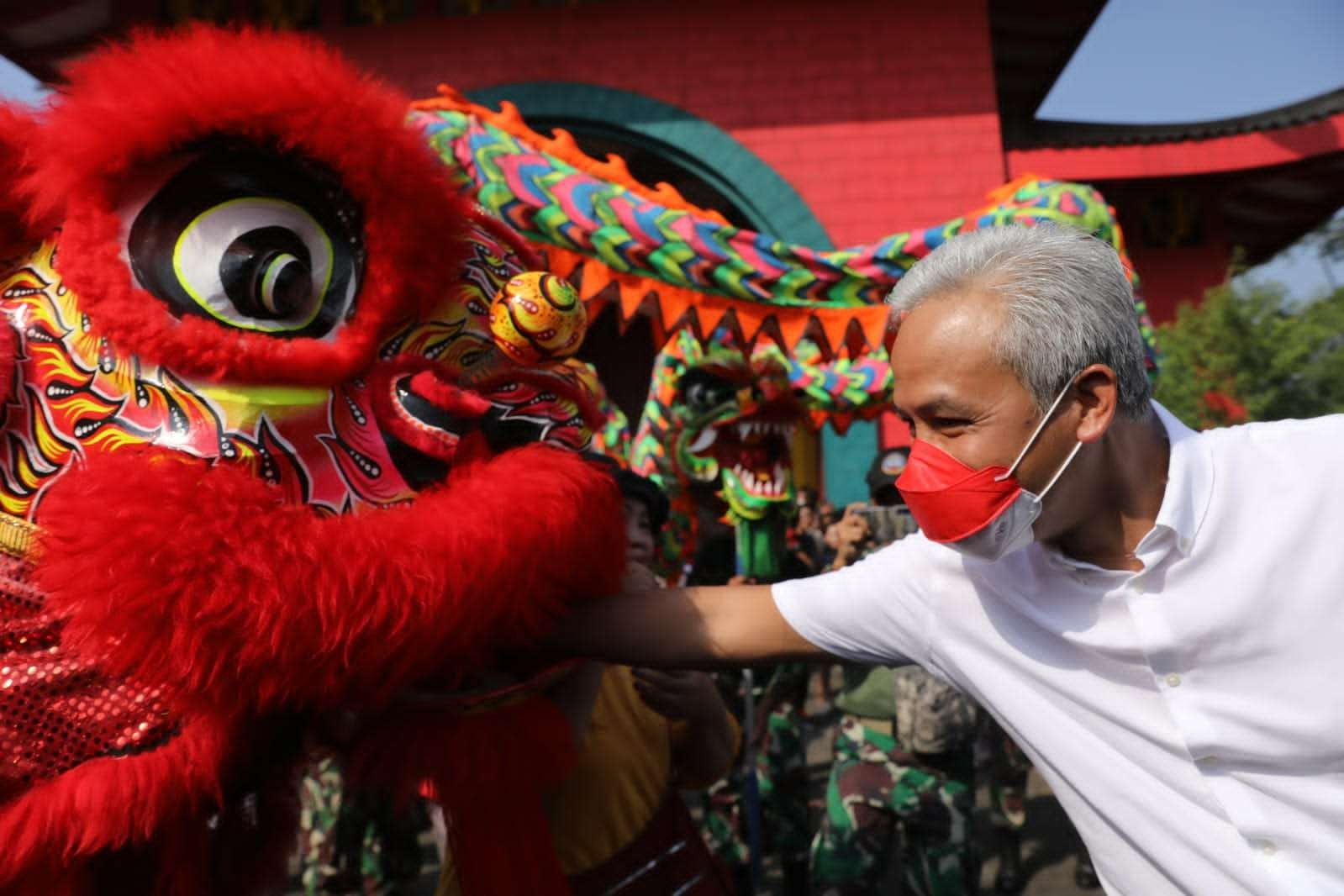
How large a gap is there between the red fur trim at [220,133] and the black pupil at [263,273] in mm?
43

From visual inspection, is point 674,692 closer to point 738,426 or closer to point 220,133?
point 220,133

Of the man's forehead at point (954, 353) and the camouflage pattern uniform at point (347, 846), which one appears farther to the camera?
the camouflage pattern uniform at point (347, 846)

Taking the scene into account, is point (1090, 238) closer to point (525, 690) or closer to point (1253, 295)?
point (525, 690)

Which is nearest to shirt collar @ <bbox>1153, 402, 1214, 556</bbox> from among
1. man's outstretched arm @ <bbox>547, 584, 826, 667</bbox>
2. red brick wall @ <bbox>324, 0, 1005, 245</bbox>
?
man's outstretched arm @ <bbox>547, 584, 826, 667</bbox>

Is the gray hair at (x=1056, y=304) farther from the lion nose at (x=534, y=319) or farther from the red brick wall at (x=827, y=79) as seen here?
the red brick wall at (x=827, y=79)

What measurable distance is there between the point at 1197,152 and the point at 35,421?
9.86 metres

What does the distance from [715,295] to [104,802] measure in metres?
3.36

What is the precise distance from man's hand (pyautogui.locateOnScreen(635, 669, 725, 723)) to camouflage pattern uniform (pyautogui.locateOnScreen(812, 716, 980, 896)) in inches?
Result: 56.0

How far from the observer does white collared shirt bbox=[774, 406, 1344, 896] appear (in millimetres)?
1249

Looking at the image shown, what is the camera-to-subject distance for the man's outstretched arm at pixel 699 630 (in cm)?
156

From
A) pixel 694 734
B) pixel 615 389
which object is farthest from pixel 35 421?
pixel 615 389

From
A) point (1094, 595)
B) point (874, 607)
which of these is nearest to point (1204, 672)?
point (1094, 595)

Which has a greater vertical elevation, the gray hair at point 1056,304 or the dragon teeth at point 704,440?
the gray hair at point 1056,304

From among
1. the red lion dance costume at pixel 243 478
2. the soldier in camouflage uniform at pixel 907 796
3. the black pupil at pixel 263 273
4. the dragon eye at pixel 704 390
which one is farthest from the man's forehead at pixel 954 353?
the dragon eye at pixel 704 390
